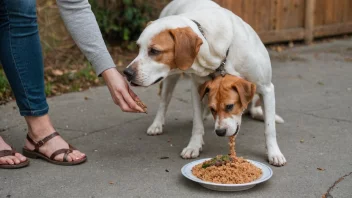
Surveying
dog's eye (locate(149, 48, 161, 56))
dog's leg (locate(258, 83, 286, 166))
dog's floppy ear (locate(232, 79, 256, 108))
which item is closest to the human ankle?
dog's eye (locate(149, 48, 161, 56))

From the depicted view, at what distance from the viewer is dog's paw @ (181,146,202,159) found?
360cm

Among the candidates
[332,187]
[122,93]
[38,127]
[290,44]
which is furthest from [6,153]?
[290,44]

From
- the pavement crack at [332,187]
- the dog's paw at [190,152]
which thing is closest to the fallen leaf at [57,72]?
the dog's paw at [190,152]

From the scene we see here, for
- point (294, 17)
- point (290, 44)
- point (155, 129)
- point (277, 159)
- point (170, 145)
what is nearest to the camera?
point (277, 159)

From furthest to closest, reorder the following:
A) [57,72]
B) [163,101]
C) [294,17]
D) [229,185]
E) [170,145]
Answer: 1. [294,17]
2. [57,72]
3. [163,101]
4. [170,145]
5. [229,185]

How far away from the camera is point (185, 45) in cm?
320

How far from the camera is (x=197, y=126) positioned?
374cm

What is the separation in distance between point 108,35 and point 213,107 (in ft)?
13.1

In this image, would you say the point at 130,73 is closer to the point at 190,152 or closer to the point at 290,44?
the point at 190,152

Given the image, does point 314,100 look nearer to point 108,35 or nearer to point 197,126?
point 197,126

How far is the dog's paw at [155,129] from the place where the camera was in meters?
4.15

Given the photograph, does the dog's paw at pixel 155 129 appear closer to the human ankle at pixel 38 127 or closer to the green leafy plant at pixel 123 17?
the human ankle at pixel 38 127

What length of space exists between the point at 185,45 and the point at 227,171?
743 mm

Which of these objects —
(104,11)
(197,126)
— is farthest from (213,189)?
(104,11)
